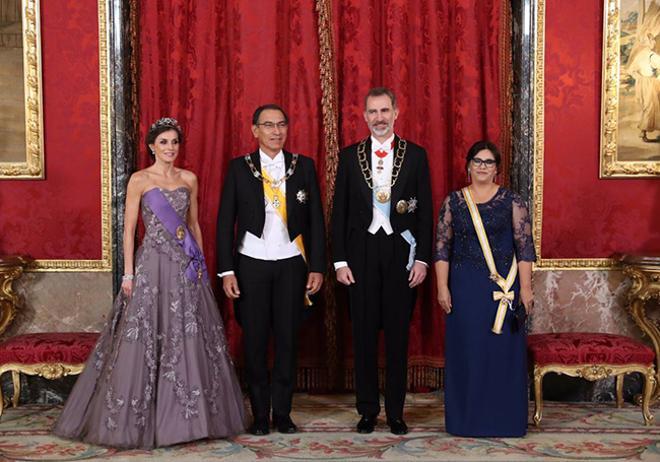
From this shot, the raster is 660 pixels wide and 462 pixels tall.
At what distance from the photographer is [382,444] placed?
3721 millimetres

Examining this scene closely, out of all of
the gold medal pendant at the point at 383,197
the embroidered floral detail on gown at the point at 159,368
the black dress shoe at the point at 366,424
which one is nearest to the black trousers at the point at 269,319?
the embroidered floral detail on gown at the point at 159,368

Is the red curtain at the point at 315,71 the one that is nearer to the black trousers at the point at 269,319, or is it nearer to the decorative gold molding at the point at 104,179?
the decorative gold molding at the point at 104,179

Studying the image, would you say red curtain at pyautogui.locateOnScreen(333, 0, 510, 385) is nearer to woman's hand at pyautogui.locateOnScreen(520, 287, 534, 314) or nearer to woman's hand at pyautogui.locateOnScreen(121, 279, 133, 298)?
woman's hand at pyautogui.locateOnScreen(520, 287, 534, 314)

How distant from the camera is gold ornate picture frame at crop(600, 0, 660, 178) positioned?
4.53m

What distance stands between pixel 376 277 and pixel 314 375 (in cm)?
106

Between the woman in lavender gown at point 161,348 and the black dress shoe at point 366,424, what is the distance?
1.83ft

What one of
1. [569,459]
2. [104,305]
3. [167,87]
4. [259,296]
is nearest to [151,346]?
[259,296]

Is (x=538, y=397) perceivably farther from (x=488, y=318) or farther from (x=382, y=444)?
(x=382, y=444)

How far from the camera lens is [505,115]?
461cm

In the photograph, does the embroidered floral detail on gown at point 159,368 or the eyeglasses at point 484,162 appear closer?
the embroidered floral detail on gown at point 159,368

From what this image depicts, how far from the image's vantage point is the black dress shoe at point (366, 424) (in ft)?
12.8

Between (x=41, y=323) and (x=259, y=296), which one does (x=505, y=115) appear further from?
(x=41, y=323)

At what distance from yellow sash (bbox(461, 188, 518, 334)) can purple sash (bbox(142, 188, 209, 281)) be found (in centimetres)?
130

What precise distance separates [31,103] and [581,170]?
304cm
